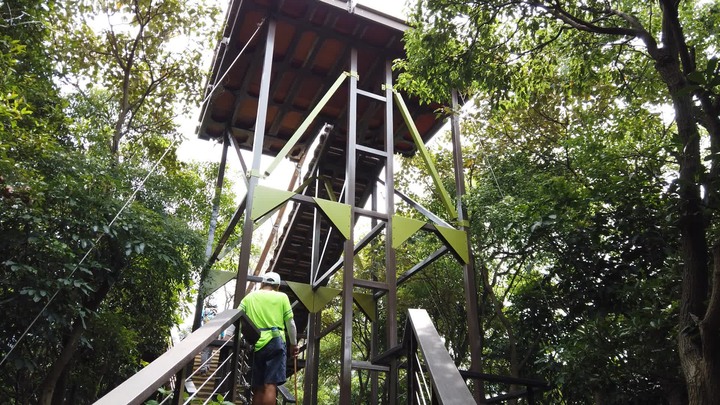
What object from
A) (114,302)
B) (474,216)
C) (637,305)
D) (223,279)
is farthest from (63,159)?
(637,305)

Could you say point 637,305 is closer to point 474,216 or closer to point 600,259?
point 600,259

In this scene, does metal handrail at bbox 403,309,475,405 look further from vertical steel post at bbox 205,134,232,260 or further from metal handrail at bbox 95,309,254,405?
vertical steel post at bbox 205,134,232,260

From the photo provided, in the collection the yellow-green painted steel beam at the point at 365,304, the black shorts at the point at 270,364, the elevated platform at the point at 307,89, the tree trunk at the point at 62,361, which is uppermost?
the elevated platform at the point at 307,89

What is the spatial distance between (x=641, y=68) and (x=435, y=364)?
5.29 m

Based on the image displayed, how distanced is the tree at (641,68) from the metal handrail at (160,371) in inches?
104

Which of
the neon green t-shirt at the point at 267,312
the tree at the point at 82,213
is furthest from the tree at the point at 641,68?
the tree at the point at 82,213

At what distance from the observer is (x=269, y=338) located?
3.91 metres

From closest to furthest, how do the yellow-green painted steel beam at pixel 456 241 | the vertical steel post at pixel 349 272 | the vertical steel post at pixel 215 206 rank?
the vertical steel post at pixel 349 272 → the yellow-green painted steel beam at pixel 456 241 → the vertical steel post at pixel 215 206

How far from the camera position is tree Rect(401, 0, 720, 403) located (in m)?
3.04

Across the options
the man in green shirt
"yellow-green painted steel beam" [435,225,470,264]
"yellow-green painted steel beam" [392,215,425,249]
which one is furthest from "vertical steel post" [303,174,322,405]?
the man in green shirt

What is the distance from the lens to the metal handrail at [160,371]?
5.22ft

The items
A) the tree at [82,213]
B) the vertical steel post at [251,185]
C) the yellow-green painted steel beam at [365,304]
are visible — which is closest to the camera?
the tree at [82,213]

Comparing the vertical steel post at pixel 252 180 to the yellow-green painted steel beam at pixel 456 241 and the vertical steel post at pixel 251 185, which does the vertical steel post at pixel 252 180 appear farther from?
the yellow-green painted steel beam at pixel 456 241

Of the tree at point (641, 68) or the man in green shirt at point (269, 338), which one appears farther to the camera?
the man in green shirt at point (269, 338)
